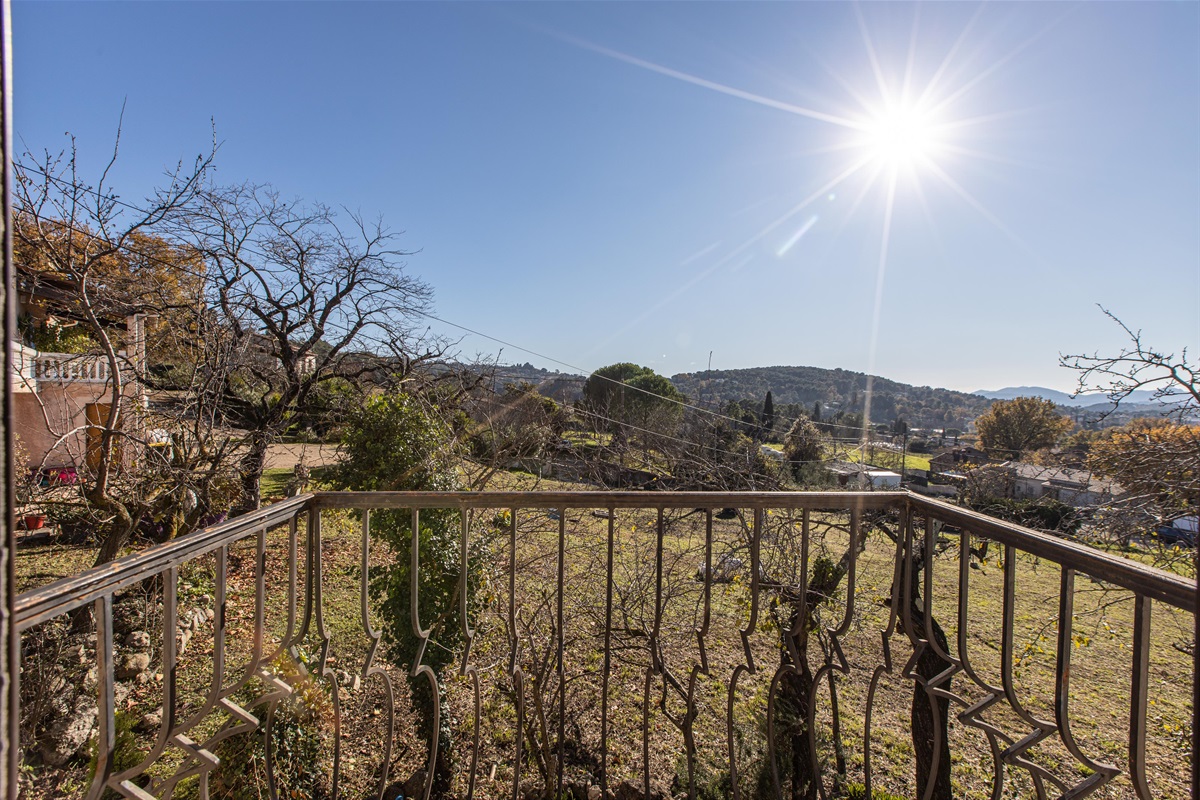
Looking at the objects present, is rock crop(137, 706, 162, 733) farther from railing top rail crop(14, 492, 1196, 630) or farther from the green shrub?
railing top rail crop(14, 492, 1196, 630)

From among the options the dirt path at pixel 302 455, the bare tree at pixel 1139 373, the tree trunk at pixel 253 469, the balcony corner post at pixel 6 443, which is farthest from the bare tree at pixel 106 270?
the bare tree at pixel 1139 373

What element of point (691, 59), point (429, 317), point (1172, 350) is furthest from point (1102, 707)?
point (429, 317)

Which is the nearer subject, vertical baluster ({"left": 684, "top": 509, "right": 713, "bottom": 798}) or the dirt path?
vertical baluster ({"left": 684, "top": 509, "right": 713, "bottom": 798})

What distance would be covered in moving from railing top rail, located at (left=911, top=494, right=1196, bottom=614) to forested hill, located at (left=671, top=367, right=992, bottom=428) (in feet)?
51.4

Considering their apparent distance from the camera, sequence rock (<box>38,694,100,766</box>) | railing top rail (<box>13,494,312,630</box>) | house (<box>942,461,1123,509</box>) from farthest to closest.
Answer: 1. house (<box>942,461,1123,509</box>)
2. rock (<box>38,694,100,766</box>)
3. railing top rail (<box>13,494,312,630</box>)

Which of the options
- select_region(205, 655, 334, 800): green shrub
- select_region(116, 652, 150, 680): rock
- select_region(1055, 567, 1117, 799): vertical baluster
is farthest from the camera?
select_region(116, 652, 150, 680): rock

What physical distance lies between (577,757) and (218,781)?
2559 mm

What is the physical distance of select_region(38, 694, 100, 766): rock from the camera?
346 cm

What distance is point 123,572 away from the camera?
99cm

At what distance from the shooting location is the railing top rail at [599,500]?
1507 millimetres

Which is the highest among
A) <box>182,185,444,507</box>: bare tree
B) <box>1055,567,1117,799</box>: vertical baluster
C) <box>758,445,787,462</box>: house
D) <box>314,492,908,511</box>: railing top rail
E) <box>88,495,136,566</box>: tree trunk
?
<box>182,185,444,507</box>: bare tree

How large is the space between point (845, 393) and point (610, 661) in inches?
799

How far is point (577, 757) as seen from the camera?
4223 millimetres

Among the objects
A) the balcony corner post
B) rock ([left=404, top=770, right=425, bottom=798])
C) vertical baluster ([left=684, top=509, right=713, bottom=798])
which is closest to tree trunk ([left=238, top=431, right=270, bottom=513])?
rock ([left=404, top=770, right=425, bottom=798])
